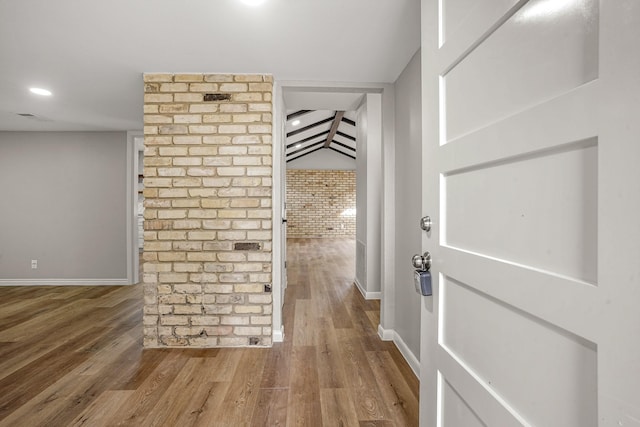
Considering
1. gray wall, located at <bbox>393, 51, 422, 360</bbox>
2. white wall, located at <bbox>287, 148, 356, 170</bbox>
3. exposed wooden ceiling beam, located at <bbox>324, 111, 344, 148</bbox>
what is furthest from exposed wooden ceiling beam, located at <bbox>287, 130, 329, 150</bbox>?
gray wall, located at <bbox>393, 51, 422, 360</bbox>

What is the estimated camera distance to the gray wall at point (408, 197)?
205 cm

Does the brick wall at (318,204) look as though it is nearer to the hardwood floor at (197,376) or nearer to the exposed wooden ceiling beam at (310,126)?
the exposed wooden ceiling beam at (310,126)

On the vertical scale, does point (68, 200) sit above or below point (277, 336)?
above

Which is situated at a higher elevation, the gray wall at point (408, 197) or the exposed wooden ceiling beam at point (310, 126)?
the exposed wooden ceiling beam at point (310, 126)

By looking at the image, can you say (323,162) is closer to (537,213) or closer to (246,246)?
(246,246)

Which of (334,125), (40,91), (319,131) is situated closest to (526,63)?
(40,91)

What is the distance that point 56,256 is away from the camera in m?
4.39

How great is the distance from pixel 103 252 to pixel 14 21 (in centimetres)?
330

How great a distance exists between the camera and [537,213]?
0.61 meters

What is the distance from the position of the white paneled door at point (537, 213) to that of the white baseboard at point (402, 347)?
1.14 metres

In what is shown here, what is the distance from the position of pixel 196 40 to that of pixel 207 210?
111cm

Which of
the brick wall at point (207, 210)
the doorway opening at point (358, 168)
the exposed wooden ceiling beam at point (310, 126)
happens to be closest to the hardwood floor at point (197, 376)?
the brick wall at point (207, 210)

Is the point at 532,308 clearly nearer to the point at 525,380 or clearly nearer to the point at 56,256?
the point at 525,380

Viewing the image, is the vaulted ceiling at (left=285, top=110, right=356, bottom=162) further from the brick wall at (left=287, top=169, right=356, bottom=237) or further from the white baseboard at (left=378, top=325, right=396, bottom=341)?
the white baseboard at (left=378, top=325, right=396, bottom=341)
